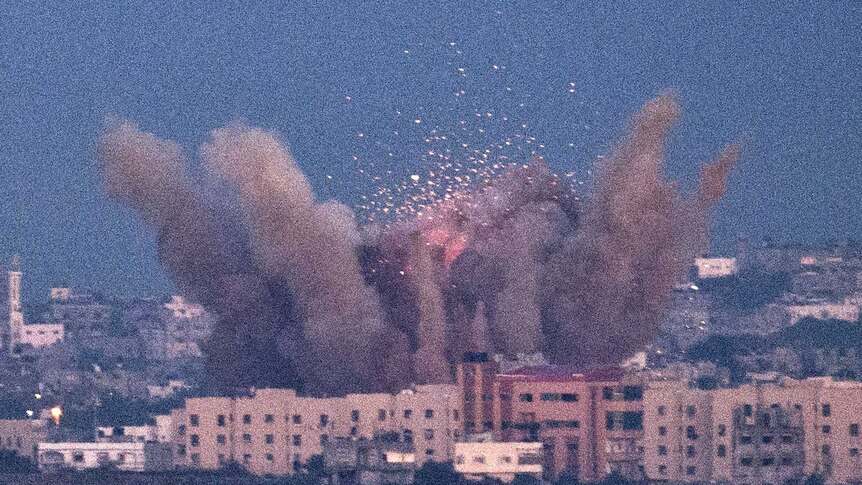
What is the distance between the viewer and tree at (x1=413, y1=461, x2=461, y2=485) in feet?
109

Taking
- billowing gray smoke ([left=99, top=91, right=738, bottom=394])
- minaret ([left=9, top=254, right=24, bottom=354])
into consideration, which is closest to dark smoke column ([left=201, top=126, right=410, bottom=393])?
billowing gray smoke ([left=99, top=91, right=738, bottom=394])

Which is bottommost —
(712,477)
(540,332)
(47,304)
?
(712,477)

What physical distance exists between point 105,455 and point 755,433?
26.2 ft

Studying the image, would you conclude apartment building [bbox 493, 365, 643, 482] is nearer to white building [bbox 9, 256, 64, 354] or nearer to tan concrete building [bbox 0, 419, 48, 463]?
tan concrete building [bbox 0, 419, 48, 463]

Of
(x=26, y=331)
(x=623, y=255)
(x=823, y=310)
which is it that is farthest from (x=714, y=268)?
(x=623, y=255)

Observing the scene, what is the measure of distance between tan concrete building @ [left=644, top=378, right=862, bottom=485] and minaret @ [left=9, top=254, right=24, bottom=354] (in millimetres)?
28834

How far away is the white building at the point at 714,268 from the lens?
69.1 meters

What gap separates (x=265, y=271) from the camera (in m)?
41.9

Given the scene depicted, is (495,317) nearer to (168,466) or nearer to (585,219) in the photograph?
(585,219)

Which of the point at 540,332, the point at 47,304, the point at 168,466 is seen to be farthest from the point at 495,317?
the point at 47,304

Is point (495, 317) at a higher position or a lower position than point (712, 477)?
higher

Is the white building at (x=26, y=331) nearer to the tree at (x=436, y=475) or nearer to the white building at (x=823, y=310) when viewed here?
the white building at (x=823, y=310)

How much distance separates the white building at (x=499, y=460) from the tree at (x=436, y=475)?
0.18 meters

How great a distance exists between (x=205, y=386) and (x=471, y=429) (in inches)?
345
